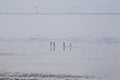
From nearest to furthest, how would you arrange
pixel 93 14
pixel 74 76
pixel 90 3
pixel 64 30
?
pixel 74 76
pixel 90 3
pixel 93 14
pixel 64 30

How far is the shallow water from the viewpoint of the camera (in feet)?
10.8

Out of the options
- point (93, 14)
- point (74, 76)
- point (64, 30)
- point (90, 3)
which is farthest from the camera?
point (64, 30)

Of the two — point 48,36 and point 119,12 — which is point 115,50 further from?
point 48,36

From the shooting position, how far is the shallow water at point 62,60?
328 centimetres

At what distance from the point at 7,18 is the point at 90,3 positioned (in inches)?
38.8

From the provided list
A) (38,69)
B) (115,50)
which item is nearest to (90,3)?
(115,50)

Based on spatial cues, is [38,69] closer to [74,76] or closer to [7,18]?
[74,76]

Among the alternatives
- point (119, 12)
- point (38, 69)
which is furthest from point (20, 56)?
point (119, 12)

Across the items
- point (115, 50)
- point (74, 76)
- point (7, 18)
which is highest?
point (7, 18)

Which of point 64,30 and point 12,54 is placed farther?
point 64,30

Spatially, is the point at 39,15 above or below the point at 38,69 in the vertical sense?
above

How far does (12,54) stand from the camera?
11.9 ft

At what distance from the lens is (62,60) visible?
3.42m

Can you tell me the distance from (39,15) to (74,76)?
3.08ft
